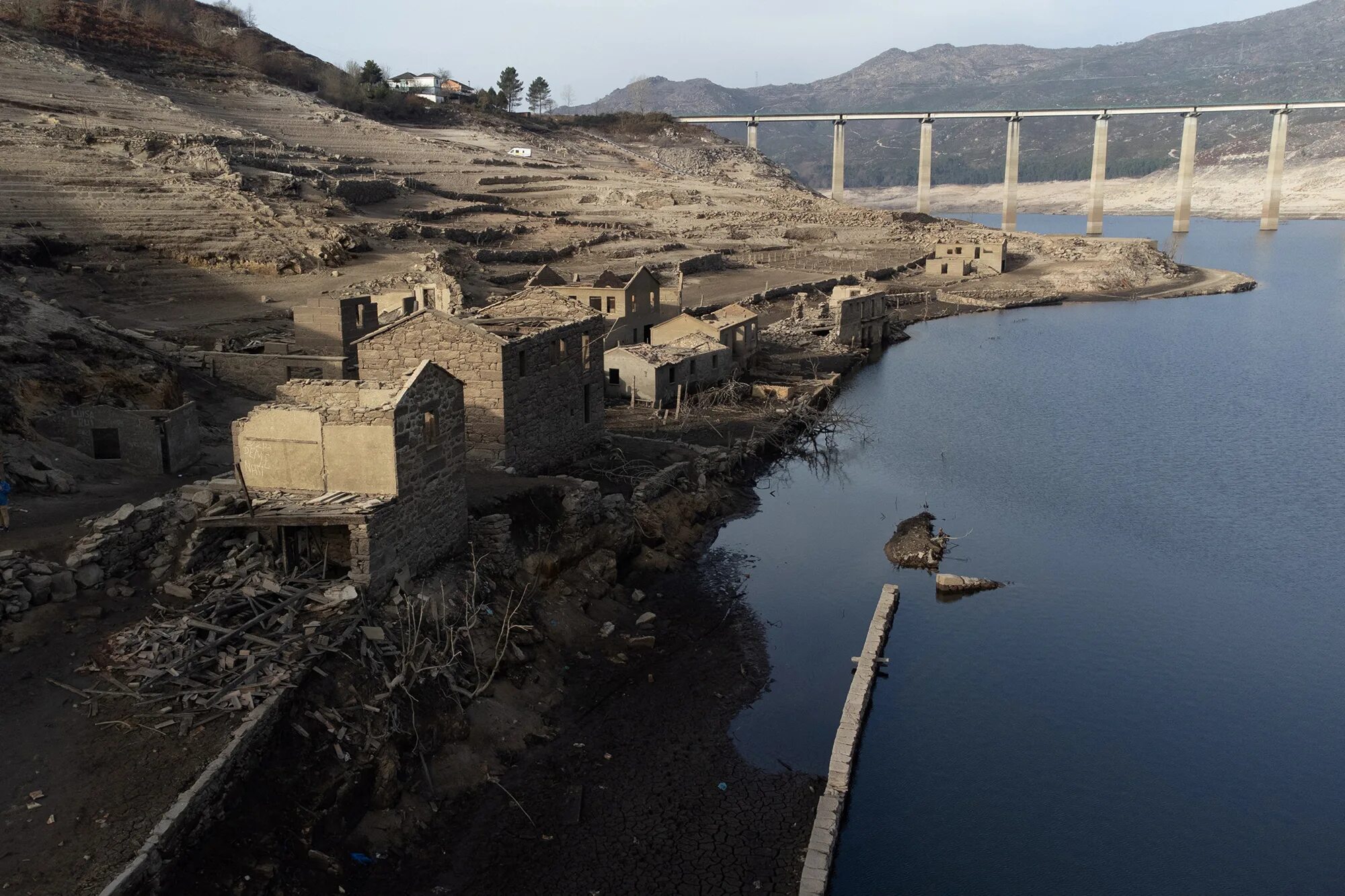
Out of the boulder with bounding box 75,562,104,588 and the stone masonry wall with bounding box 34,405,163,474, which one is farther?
the stone masonry wall with bounding box 34,405,163,474

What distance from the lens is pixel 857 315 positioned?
4750 cm

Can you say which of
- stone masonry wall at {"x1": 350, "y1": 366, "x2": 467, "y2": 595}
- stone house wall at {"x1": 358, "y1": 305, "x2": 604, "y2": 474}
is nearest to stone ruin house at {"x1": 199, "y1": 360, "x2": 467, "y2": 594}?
stone masonry wall at {"x1": 350, "y1": 366, "x2": 467, "y2": 595}

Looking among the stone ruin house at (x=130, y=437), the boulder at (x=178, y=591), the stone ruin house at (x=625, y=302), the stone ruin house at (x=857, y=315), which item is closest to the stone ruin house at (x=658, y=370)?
the stone ruin house at (x=625, y=302)

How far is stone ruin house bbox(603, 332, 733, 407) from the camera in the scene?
3083 centimetres

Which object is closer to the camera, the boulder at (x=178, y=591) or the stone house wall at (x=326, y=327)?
the boulder at (x=178, y=591)

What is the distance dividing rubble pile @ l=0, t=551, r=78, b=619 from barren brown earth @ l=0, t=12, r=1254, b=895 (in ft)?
0.68

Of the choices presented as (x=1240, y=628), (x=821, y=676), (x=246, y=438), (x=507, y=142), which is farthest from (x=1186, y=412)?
(x=507, y=142)

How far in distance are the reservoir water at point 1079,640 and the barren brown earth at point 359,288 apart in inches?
63.8

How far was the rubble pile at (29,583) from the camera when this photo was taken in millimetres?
13258

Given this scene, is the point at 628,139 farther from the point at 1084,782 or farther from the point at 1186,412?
the point at 1084,782

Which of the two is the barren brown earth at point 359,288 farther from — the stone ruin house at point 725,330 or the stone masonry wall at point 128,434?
the stone ruin house at point 725,330

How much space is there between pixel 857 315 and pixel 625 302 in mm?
15432

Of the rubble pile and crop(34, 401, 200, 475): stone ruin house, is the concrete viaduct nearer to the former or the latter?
crop(34, 401, 200, 475): stone ruin house

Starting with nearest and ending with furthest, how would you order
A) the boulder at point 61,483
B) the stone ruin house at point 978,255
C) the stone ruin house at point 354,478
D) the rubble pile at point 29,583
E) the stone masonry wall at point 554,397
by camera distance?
1. the rubble pile at point 29,583
2. the stone ruin house at point 354,478
3. the boulder at point 61,483
4. the stone masonry wall at point 554,397
5. the stone ruin house at point 978,255
